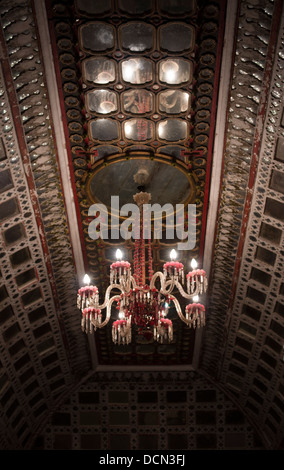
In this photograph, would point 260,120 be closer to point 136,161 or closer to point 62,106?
point 136,161

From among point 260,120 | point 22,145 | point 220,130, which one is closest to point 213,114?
point 220,130

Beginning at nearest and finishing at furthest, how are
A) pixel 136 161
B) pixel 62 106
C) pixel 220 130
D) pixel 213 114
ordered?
pixel 62 106 < pixel 213 114 < pixel 220 130 < pixel 136 161

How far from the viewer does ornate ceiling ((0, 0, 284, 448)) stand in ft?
22.4

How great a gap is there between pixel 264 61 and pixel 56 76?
9.62 feet

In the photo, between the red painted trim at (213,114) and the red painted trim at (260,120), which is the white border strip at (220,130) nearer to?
the red painted trim at (213,114)

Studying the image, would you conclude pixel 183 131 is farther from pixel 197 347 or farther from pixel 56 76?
pixel 197 347

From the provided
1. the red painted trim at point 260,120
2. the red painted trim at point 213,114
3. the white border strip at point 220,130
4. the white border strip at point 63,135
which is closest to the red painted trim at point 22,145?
the white border strip at point 63,135

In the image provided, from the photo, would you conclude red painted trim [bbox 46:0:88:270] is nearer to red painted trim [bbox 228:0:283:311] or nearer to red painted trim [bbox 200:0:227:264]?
red painted trim [bbox 200:0:227:264]

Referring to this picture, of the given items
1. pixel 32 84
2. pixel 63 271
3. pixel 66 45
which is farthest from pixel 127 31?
pixel 63 271

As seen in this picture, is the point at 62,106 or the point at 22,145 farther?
the point at 22,145

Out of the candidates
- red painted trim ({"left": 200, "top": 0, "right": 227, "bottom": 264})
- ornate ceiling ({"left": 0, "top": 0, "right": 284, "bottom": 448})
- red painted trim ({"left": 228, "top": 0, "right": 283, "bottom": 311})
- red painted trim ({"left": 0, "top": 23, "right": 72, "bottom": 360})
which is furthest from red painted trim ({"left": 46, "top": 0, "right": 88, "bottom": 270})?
red painted trim ({"left": 228, "top": 0, "right": 283, "bottom": 311})

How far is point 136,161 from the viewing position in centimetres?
870

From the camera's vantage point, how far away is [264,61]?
7.02 m

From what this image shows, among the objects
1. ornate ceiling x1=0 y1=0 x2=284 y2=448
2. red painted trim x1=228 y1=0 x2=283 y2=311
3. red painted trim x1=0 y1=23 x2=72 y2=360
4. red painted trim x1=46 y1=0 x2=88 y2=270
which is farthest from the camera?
red painted trim x1=0 y1=23 x2=72 y2=360
